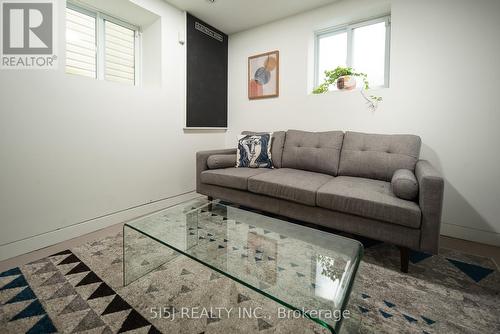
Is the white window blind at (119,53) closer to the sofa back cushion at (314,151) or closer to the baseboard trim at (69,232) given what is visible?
the baseboard trim at (69,232)

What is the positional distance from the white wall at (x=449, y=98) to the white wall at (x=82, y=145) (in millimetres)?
1922

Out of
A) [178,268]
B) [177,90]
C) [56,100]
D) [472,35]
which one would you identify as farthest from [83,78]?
[472,35]

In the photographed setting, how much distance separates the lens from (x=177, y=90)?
2828 mm

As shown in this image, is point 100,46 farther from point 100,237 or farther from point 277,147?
point 277,147

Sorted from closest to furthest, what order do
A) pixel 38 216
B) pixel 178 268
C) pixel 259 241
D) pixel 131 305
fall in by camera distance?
1. pixel 131 305
2. pixel 259 241
3. pixel 178 268
4. pixel 38 216

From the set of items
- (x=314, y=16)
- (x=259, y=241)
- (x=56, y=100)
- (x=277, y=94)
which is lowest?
(x=259, y=241)

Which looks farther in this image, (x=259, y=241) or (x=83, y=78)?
(x=83, y=78)

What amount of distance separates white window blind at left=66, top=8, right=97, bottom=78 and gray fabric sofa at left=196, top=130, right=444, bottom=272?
4.55 ft

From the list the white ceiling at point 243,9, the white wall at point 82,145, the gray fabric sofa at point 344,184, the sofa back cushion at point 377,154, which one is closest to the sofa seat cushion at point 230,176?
the gray fabric sofa at point 344,184

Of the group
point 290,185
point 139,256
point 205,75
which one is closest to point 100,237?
point 139,256

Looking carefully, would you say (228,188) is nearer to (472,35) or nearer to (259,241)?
(259,241)

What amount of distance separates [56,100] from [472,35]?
136 inches

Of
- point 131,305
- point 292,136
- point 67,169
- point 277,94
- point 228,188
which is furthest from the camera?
point 277,94

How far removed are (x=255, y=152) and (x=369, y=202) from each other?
4.45ft
